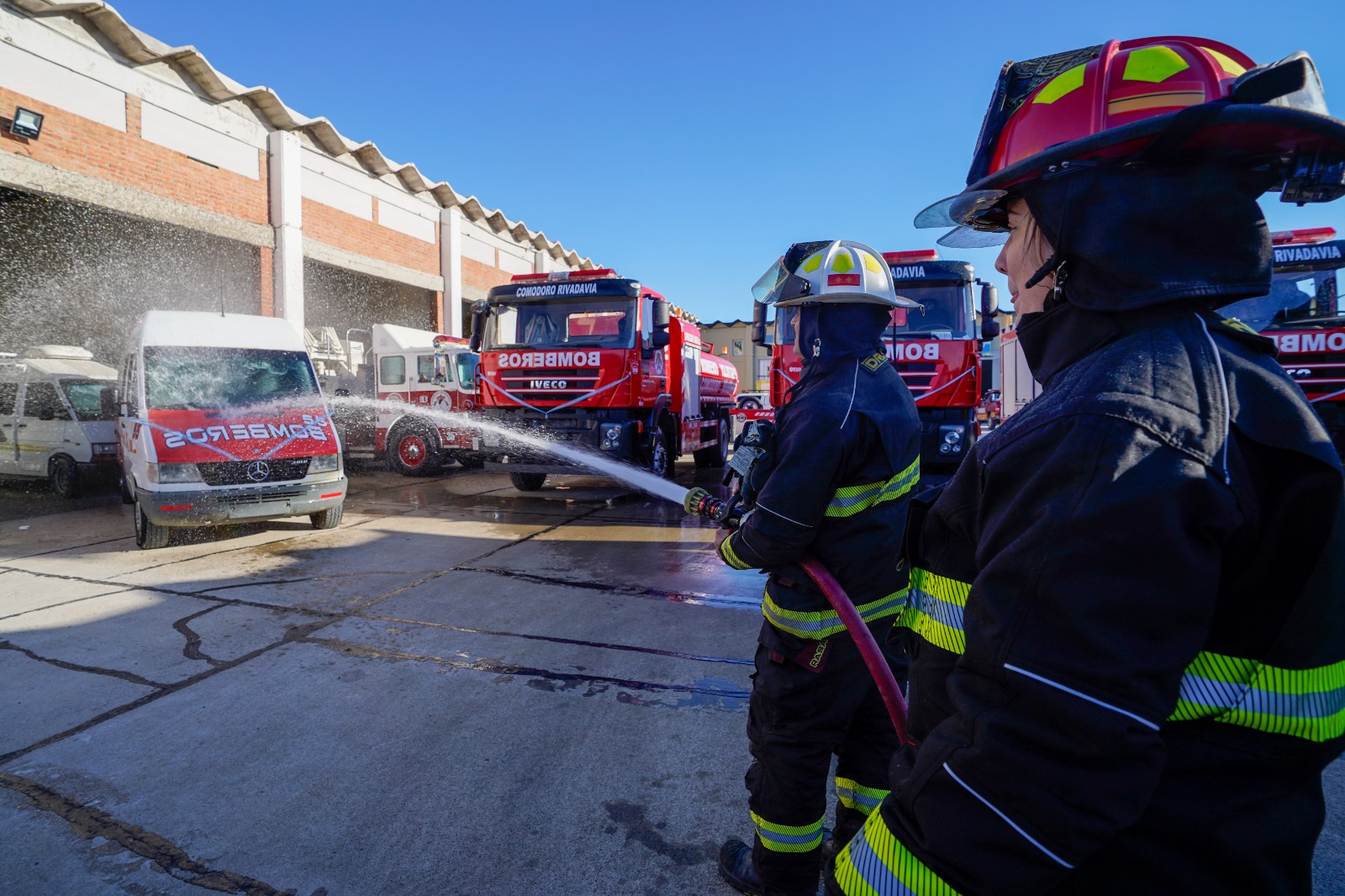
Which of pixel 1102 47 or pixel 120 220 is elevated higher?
pixel 120 220

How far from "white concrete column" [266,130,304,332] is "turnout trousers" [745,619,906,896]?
15443 millimetres

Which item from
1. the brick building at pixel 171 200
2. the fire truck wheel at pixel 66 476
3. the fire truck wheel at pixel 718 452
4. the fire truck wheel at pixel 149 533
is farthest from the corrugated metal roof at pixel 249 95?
the fire truck wheel at pixel 718 452

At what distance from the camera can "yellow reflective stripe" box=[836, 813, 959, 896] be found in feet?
2.71

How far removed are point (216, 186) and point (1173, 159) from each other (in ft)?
54.5

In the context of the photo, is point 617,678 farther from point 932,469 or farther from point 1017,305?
point 932,469

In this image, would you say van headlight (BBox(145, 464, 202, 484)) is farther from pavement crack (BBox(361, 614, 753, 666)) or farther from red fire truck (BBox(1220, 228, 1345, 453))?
red fire truck (BBox(1220, 228, 1345, 453))

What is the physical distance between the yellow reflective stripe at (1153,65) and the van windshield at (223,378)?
8077 millimetres

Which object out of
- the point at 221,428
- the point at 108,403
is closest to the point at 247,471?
the point at 221,428

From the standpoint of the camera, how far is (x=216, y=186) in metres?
13.6

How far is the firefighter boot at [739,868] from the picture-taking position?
7.22ft

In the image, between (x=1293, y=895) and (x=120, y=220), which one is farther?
(x=120, y=220)

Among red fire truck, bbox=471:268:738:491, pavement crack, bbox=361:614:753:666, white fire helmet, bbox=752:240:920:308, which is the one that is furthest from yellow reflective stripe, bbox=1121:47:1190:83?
red fire truck, bbox=471:268:738:491

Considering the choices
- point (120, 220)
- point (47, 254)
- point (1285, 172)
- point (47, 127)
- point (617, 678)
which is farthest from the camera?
point (47, 254)

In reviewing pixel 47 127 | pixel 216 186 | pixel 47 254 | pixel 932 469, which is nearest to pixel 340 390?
pixel 216 186
